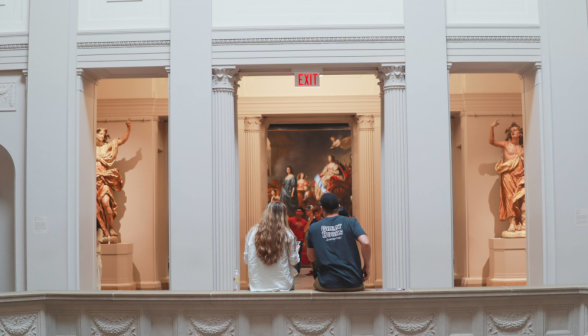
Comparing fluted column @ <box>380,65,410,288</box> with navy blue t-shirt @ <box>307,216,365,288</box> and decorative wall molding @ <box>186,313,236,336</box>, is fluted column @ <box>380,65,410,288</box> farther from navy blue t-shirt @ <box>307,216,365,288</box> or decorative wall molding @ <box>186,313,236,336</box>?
decorative wall molding @ <box>186,313,236,336</box>

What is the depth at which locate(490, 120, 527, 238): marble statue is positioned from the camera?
1384 cm

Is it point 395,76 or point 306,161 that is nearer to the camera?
point 395,76

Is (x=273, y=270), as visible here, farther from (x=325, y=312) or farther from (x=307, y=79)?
(x=307, y=79)

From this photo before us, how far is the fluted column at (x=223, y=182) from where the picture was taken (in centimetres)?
1031

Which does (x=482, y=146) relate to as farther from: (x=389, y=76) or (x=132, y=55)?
(x=132, y=55)

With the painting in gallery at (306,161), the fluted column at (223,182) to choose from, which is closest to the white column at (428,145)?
the fluted column at (223,182)

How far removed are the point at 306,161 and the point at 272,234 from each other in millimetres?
10799

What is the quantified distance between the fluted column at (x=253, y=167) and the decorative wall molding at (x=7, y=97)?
21.7 ft

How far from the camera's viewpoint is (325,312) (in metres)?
6.28

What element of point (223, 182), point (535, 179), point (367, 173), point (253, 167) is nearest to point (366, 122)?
point (367, 173)

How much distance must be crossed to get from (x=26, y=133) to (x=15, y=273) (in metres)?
2.58

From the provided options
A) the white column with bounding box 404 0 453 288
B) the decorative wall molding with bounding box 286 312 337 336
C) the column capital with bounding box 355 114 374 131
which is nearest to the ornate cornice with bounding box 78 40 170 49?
the white column with bounding box 404 0 453 288

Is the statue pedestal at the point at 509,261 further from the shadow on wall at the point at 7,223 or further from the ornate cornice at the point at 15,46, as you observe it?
the ornate cornice at the point at 15,46

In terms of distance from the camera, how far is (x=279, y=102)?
16.1 meters
